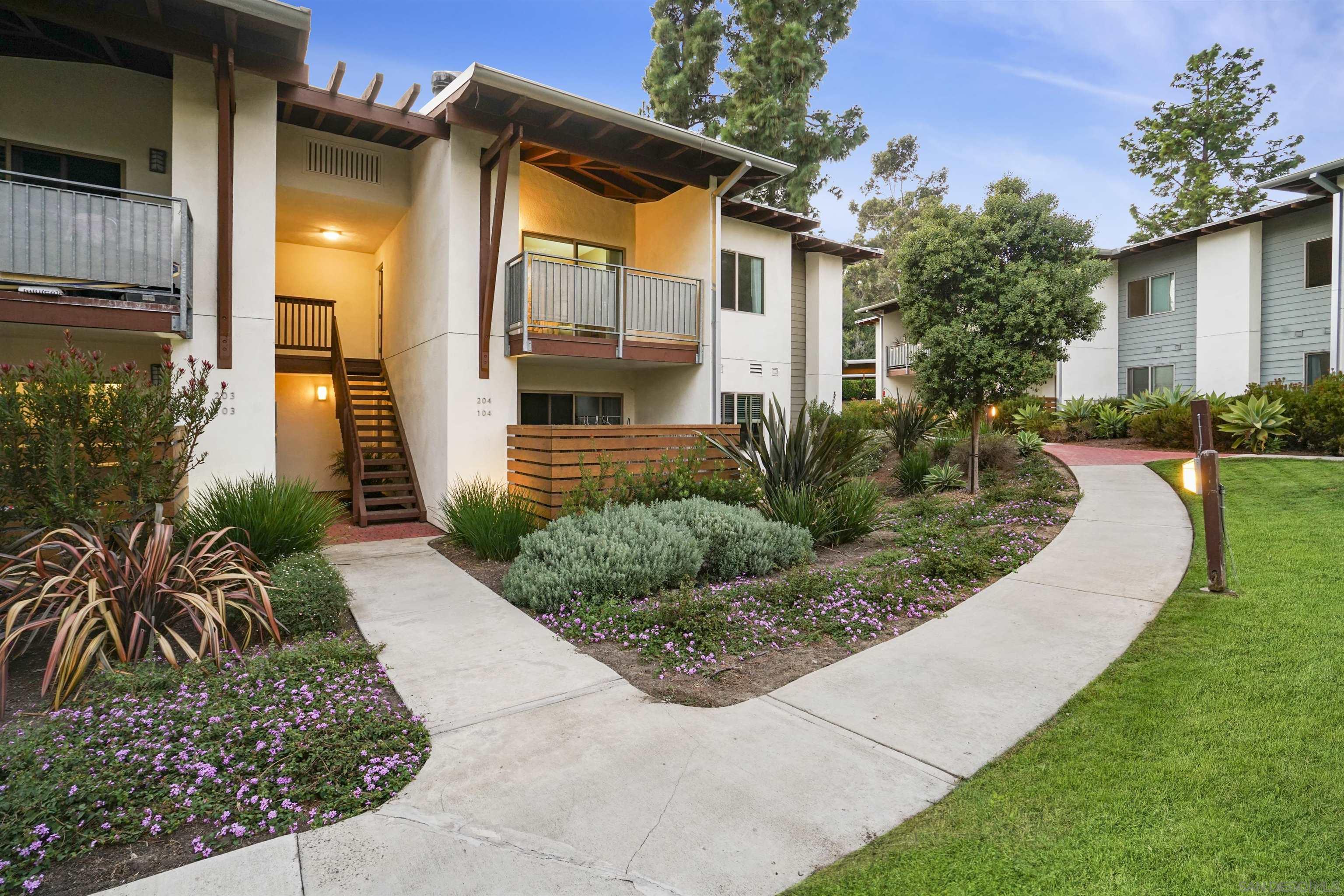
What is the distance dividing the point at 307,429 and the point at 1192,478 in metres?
13.6

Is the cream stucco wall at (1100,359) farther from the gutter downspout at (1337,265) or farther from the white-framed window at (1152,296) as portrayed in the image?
the gutter downspout at (1337,265)

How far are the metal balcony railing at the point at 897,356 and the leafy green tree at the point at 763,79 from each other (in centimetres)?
747

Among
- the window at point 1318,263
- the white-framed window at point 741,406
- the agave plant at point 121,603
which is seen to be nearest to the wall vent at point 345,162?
the agave plant at point 121,603

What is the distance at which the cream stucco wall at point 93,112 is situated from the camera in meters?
8.30

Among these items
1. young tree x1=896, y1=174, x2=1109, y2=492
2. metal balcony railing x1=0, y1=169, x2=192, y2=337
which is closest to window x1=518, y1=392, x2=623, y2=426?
metal balcony railing x1=0, y1=169, x2=192, y2=337

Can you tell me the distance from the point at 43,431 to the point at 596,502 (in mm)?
4956

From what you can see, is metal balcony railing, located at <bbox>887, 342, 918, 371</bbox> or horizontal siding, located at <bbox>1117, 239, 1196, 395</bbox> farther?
metal balcony railing, located at <bbox>887, 342, 918, 371</bbox>

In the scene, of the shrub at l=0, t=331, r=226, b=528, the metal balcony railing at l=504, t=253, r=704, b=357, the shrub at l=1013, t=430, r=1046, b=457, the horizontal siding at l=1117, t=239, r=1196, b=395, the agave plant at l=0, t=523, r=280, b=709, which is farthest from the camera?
the horizontal siding at l=1117, t=239, r=1196, b=395

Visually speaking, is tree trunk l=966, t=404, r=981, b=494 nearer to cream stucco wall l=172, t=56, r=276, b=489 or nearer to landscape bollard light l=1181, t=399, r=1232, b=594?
landscape bollard light l=1181, t=399, r=1232, b=594

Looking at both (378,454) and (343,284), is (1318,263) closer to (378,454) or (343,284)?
(378,454)

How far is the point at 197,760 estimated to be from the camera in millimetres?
3090

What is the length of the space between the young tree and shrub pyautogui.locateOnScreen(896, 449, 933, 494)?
2.85 ft

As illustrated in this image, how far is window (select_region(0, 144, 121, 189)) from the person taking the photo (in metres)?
8.41

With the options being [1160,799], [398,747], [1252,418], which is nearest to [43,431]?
[398,747]
